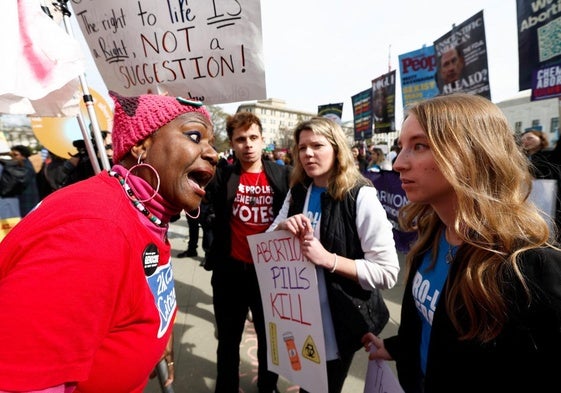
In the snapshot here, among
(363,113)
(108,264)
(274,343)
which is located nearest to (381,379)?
(274,343)

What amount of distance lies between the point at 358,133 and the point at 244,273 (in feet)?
37.8

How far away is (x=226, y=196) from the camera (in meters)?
2.54

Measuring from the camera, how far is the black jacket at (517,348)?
872mm

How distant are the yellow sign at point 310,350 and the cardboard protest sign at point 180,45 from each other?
1.58 metres

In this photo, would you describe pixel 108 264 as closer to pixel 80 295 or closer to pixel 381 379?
pixel 80 295

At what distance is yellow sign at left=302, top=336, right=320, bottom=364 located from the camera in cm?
170

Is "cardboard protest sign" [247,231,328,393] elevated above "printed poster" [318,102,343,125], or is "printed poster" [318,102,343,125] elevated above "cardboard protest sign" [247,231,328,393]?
"printed poster" [318,102,343,125]

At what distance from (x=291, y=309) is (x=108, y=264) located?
1.29m

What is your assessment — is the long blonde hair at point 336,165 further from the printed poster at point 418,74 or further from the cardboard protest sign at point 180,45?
the printed poster at point 418,74

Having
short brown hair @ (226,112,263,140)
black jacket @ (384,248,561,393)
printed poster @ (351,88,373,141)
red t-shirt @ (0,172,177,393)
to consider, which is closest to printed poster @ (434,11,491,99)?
short brown hair @ (226,112,263,140)

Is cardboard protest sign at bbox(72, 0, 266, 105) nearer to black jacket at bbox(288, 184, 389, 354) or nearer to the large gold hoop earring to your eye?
black jacket at bbox(288, 184, 389, 354)

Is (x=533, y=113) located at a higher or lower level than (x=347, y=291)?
higher

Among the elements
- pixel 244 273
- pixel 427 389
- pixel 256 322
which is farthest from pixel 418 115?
pixel 256 322

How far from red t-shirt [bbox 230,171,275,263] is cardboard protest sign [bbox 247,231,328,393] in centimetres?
44
